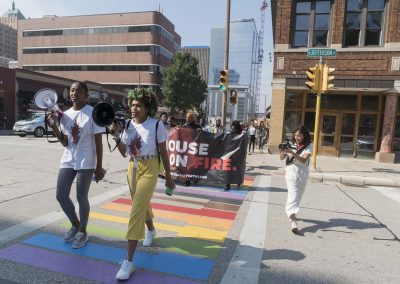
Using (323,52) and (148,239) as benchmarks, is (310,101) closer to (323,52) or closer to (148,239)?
(323,52)

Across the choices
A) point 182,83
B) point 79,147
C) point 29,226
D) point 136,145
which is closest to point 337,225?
point 136,145

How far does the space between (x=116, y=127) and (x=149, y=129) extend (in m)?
0.36

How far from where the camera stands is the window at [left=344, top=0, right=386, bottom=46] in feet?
52.4

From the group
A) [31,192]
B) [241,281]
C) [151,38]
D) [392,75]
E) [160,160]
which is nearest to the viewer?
[241,281]

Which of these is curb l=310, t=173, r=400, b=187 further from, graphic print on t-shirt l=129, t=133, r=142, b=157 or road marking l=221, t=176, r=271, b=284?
graphic print on t-shirt l=129, t=133, r=142, b=157

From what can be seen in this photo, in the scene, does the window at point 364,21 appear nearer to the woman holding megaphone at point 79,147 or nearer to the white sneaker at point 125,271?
the woman holding megaphone at point 79,147

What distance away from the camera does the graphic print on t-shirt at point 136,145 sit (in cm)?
363

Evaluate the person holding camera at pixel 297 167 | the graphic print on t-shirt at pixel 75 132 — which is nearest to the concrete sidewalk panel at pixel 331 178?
the person holding camera at pixel 297 167

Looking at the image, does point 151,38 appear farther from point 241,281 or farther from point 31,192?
point 241,281

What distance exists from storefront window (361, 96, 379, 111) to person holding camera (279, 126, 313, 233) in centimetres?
1297

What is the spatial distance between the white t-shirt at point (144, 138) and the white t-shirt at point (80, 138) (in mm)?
476

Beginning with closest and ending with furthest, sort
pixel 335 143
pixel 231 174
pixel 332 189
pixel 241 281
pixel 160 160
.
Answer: pixel 241 281 → pixel 160 160 → pixel 231 174 → pixel 332 189 → pixel 335 143

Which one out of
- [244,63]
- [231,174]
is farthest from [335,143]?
[244,63]

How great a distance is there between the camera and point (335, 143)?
55.8ft
